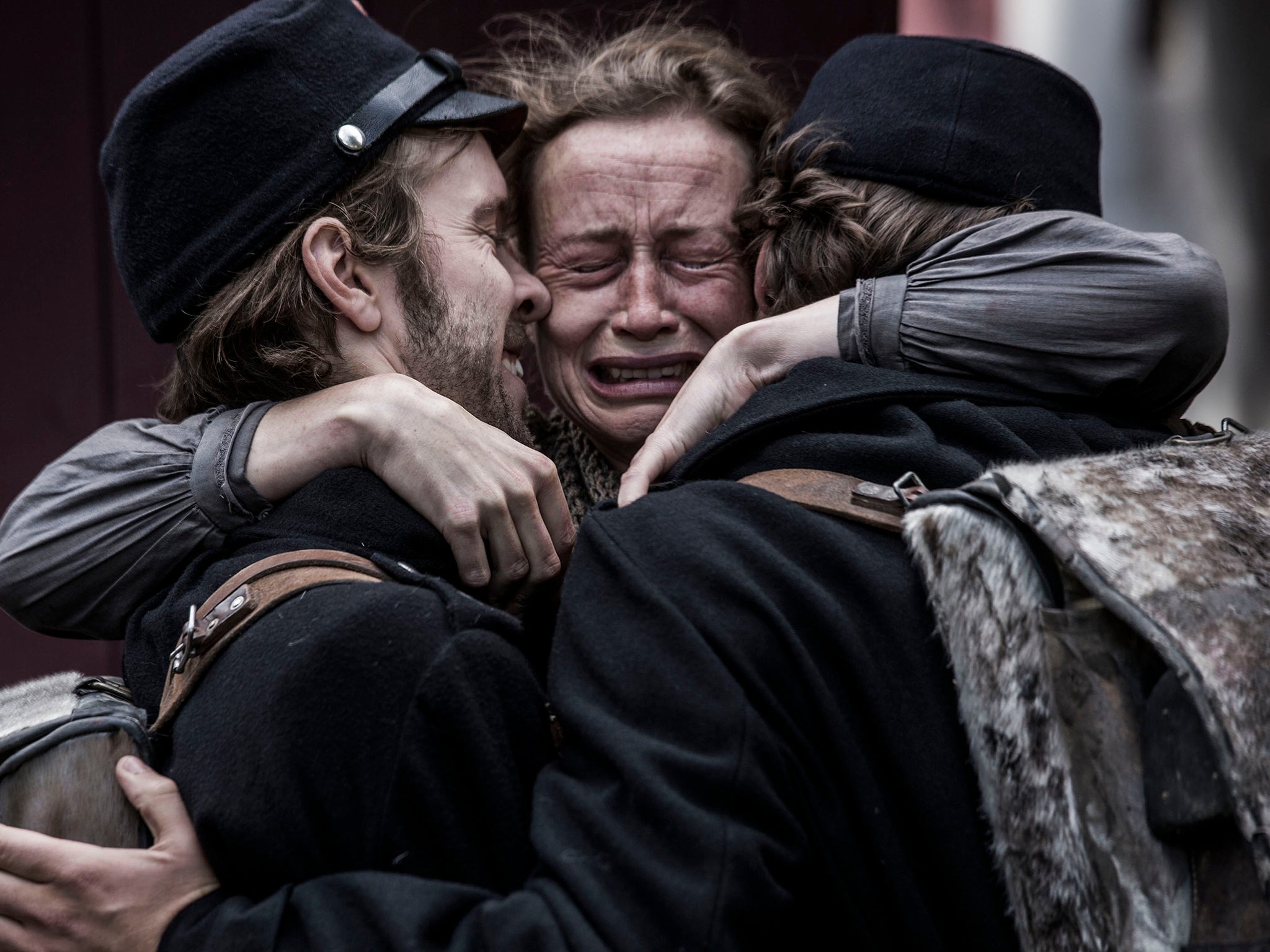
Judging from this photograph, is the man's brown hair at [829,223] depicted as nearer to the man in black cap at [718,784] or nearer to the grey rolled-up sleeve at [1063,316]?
the grey rolled-up sleeve at [1063,316]

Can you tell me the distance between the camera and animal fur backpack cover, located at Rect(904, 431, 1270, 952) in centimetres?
96

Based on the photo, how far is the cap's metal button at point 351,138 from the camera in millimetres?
1676

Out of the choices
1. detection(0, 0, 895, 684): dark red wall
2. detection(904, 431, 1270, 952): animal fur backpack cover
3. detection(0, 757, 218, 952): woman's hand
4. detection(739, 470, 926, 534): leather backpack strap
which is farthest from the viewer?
detection(0, 0, 895, 684): dark red wall

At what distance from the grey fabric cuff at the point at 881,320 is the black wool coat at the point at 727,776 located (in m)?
0.35

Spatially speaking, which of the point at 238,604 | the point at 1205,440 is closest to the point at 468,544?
the point at 238,604

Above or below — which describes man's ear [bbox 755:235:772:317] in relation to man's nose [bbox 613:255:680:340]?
above

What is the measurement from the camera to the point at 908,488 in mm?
1254

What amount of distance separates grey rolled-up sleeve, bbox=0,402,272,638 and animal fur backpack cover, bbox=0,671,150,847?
0.29m

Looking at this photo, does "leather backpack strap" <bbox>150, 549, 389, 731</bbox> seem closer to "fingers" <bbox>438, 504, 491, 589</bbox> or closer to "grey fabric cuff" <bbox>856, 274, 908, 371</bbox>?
"fingers" <bbox>438, 504, 491, 589</bbox>

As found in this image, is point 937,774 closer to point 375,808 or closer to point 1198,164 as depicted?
point 375,808

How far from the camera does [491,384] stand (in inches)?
72.3

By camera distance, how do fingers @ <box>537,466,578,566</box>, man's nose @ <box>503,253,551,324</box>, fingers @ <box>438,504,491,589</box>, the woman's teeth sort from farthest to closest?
the woman's teeth → man's nose @ <box>503,253,551,324</box> → fingers @ <box>537,466,578,566</box> → fingers @ <box>438,504,491,589</box>

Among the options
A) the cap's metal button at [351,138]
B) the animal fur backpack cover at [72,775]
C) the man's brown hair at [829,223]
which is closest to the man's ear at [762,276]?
the man's brown hair at [829,223]

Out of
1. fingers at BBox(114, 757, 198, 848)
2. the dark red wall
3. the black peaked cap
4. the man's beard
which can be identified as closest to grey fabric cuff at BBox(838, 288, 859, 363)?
the black peaked cap
